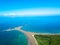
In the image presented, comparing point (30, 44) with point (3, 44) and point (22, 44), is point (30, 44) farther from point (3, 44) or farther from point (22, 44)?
point (3, 44)

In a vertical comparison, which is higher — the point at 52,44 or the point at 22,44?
the point at 22,44

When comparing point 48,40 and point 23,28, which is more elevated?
point 23,28

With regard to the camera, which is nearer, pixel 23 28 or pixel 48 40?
pixel 48 40

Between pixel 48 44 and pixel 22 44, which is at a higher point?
pixel 22 44

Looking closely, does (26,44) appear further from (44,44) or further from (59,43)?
(59,43)

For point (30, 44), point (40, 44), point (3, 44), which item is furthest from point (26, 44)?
point (3, 44)

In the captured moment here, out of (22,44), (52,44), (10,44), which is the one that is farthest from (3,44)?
(52,44)

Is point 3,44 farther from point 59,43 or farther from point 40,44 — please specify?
point 59,43

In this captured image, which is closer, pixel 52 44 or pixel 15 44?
pixel 52 44

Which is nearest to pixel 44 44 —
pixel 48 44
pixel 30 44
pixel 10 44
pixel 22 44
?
pixel 48 44
